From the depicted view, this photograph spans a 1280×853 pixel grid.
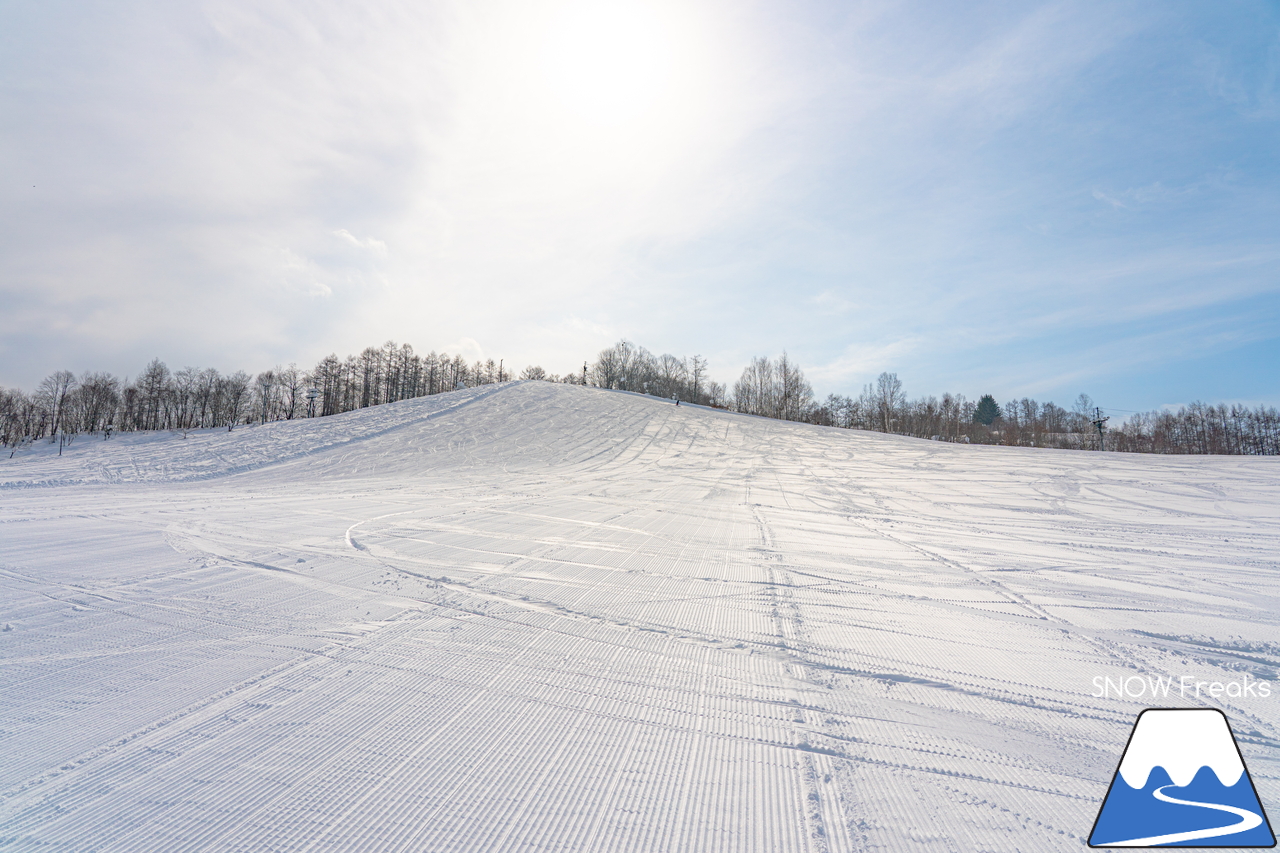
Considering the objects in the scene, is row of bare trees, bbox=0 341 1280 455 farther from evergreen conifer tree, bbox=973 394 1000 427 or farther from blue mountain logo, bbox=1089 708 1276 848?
blue mountain logo, bbox=1089 708 1276 848

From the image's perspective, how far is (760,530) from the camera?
7.68 m

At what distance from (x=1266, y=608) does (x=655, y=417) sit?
2834 cm

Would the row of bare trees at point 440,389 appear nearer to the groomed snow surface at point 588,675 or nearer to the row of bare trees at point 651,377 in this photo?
the row of bare trees at point 651,377

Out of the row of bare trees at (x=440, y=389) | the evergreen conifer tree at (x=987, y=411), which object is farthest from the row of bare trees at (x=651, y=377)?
the evergreen conifer tree at (x=987, y=411)

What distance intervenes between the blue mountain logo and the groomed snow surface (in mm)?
107

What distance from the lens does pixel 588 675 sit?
2943 millimetres

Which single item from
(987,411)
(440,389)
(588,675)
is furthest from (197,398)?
(987,411)

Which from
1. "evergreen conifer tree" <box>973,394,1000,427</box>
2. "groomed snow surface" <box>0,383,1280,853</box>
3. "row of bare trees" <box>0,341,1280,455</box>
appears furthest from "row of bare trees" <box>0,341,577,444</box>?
"evergreen conifer tree" <box>973,394,1000,427</box>

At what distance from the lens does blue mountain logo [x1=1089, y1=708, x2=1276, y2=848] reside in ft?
6.00

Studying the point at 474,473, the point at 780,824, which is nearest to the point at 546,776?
the point at 780,824

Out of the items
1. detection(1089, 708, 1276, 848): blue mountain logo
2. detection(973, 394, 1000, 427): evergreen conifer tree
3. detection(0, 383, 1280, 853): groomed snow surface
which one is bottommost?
detection(0, 383, 1280, 853): groomed snow surface

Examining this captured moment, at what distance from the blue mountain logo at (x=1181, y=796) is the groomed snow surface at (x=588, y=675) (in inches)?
4.2

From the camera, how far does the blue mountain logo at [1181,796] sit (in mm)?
1829

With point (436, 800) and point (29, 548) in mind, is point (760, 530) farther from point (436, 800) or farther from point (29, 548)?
point (29, 548)
